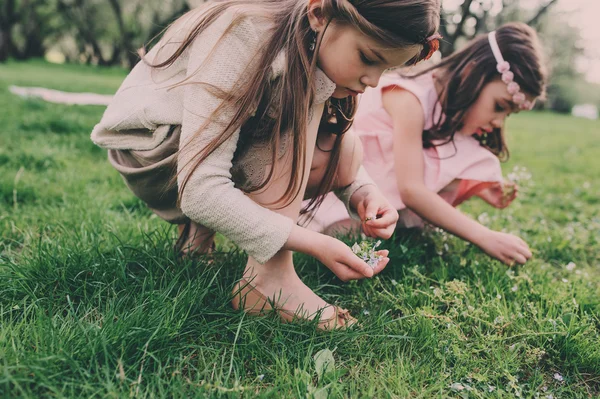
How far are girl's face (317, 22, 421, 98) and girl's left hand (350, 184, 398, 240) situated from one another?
17.8 inches

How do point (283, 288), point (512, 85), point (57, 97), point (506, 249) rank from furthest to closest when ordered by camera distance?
point (57, 97), point (512, 85), point (506, 249), point (283, 288)

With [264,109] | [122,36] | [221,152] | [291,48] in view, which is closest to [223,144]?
[221,152]

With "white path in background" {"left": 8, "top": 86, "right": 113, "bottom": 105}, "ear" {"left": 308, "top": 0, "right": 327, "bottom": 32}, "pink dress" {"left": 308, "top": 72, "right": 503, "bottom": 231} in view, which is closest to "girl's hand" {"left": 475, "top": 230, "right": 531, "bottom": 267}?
"pink dress" {"left": 308, "top": 72, "right": 503, "bottom": 231}

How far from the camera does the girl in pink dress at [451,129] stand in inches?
94.1

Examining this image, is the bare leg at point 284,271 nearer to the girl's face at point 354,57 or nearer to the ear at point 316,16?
the girl's face at point 354,57

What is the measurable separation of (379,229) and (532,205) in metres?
2.44

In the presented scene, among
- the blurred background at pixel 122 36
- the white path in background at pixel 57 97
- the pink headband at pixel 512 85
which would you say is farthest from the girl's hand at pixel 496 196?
the blurred background at pixel 122 36

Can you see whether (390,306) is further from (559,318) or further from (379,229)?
(559,318)

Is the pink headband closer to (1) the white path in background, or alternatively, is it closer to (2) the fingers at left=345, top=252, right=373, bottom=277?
(2) the fingers at left=345, top=252, right=373, bottom=277

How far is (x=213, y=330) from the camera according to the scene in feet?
5.11

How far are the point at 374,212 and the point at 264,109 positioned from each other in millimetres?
540

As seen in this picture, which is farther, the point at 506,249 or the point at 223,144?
the point at 506,249

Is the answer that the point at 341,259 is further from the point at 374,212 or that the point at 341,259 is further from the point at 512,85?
the point at 512,85

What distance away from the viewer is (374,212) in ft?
5.97
